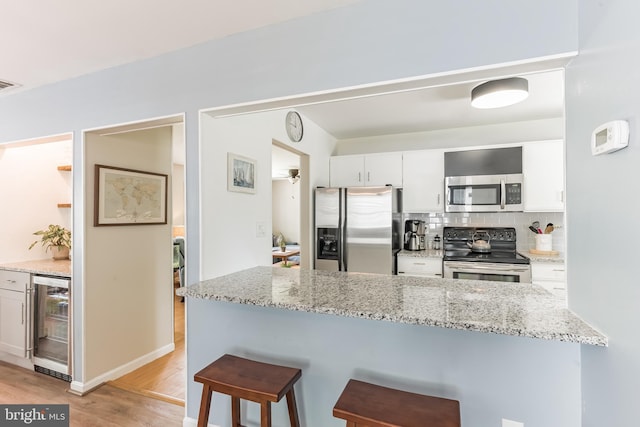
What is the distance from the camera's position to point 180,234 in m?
6.59

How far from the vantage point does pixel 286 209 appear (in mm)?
8203

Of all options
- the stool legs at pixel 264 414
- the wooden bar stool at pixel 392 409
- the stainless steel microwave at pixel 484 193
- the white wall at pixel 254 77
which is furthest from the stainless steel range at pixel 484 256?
the stool legs at pixel 264 414

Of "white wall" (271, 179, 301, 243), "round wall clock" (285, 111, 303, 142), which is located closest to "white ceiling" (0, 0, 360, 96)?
"round wall clock" (285, 111, 303, 142)

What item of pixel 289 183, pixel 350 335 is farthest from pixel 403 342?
pixel 289 183

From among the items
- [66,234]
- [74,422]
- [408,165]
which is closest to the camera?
[74,422]

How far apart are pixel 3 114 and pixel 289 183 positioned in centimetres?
572

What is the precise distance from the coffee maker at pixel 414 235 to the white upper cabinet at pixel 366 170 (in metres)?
0.57

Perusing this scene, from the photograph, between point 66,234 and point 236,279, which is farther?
point 66,234

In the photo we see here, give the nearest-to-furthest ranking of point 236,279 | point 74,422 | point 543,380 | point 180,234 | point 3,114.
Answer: point 543,380 → point 236,279 → point 74,422 → point 3,114 → point 180,234

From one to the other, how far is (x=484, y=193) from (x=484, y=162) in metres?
0.35

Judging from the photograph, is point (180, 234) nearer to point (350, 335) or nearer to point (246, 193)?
point (246, 193)

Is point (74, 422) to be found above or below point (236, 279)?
below

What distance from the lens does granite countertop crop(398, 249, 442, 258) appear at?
12.1ft

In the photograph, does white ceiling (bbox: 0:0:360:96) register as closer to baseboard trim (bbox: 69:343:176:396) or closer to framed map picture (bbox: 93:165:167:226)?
framed map picture (bbox: 93:165:167:226)
